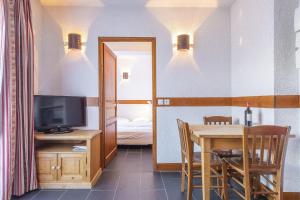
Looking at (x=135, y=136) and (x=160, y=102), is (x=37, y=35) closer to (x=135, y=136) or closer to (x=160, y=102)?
(x=160, y=102)

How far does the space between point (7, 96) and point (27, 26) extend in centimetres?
101

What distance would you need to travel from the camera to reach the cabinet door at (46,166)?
117 inches

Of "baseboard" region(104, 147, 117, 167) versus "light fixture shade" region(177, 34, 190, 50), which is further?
"baseboard" region(104, 147, 117, 167)

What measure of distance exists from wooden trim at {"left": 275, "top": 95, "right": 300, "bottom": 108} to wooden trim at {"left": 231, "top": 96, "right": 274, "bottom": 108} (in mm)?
58

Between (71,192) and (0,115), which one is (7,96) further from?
(71,192)

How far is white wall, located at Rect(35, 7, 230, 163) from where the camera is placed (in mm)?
3645

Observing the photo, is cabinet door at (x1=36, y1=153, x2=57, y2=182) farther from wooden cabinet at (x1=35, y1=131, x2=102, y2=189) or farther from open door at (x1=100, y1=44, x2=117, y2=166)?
open door at (x1=100, y1=44, x2=117, y2=166)

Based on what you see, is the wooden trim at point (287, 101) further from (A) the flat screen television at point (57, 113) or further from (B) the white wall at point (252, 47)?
(A) the flat screen television at point (57, 113)

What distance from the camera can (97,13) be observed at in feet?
12.0

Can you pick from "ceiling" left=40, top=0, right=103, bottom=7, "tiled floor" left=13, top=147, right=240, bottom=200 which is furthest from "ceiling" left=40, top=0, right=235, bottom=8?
"tiled floor" left=13, top=147, right=240, bottom=200

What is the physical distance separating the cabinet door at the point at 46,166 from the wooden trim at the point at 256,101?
107 inches

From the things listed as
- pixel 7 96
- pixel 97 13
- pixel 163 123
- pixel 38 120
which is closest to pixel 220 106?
pixel 163 123

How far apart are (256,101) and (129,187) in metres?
2.01

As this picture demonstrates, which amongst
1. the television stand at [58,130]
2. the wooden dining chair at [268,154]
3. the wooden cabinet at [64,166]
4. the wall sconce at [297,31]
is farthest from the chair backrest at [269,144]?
the television stand at [58,130]
